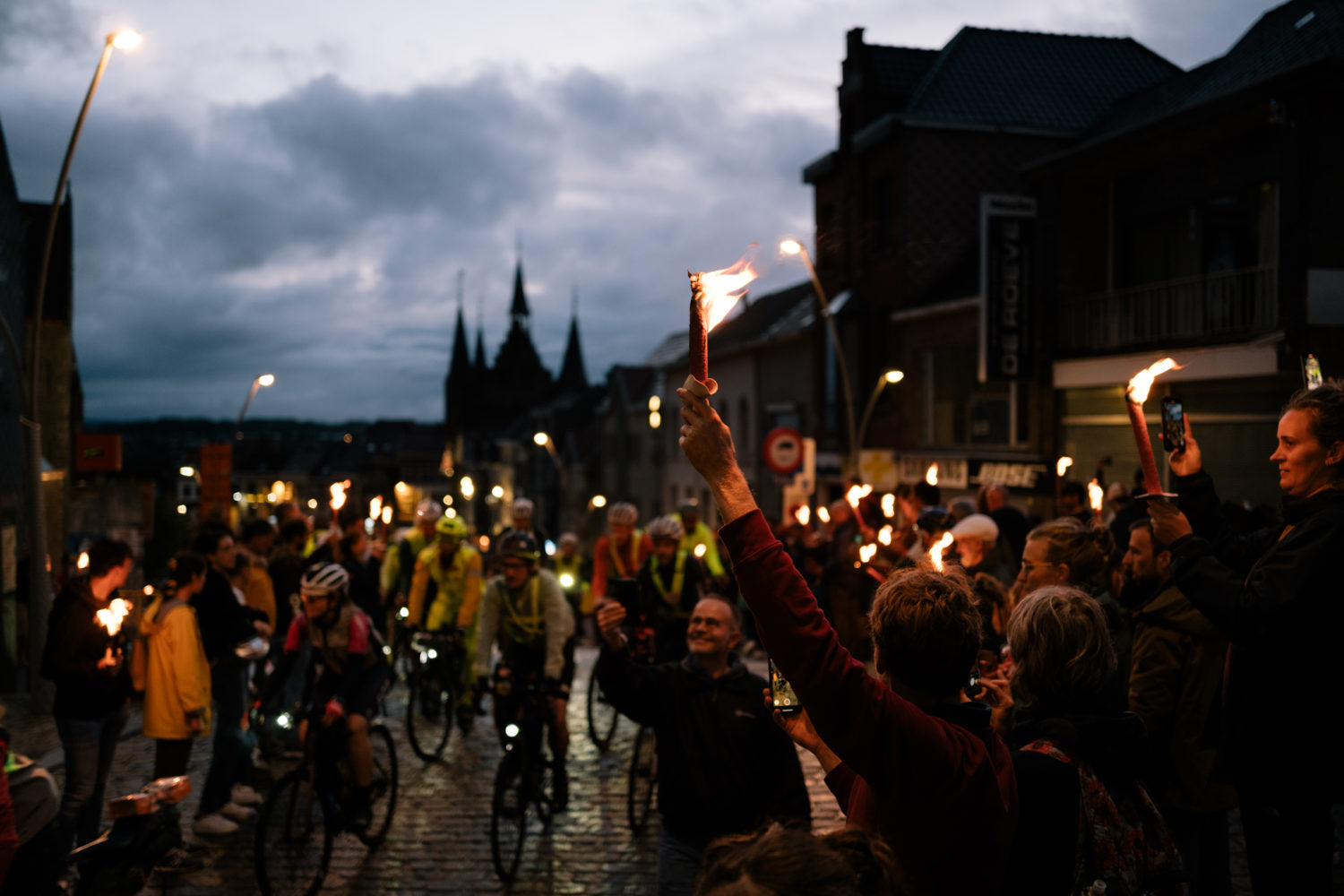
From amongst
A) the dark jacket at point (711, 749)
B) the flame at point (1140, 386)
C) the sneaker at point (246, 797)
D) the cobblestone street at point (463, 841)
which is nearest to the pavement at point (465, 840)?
the cobblestone street at point (463, 841)

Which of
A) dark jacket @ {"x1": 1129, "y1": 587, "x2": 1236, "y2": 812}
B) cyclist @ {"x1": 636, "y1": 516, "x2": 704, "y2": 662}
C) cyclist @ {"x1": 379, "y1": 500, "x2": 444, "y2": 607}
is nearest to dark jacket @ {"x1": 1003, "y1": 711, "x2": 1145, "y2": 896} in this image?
dark jacket @ {"x1": 1129, "y1": 587, "x2": 1236, "y2": 812}

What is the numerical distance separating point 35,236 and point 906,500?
36.6 meters

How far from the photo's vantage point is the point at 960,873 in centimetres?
235

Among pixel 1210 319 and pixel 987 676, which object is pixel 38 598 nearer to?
pixel 987 676

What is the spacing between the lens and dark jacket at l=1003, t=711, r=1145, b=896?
266 centimetres

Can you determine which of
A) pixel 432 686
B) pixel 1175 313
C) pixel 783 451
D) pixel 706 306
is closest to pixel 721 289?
pixel 706 306

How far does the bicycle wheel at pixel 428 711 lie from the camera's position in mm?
10273

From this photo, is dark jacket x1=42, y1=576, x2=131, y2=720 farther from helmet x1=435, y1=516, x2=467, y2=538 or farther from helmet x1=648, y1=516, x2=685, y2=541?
helmet x1=648, y1=516, x2=685, y2=541

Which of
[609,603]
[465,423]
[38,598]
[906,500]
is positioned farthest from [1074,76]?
[465,423]

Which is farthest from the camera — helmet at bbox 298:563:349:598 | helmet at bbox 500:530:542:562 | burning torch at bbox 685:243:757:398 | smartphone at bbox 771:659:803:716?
helmet at bbox 500:530:542:562

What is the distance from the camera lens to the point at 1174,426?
383cm

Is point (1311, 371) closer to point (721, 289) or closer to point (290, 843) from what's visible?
point (721, 289)

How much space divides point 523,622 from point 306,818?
6.73 ft

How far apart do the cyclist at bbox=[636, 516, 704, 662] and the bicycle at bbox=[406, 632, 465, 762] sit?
225cm
